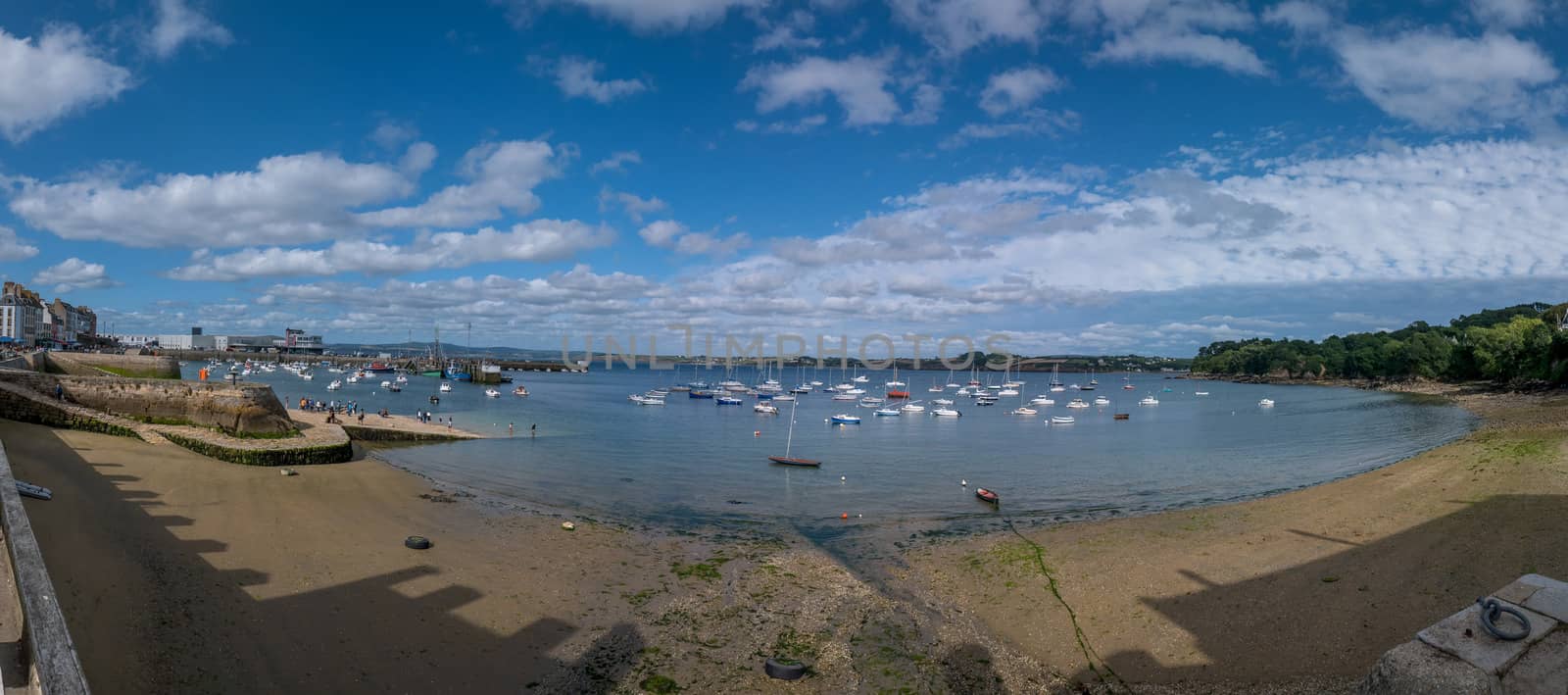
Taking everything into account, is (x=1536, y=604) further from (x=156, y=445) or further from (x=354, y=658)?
(x=156, y=445)

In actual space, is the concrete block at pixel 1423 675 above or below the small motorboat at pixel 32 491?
above

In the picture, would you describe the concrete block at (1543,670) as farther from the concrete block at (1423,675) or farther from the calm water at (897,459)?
the calm water at (897,459)

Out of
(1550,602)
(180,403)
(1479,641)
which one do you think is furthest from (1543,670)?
(180,403)

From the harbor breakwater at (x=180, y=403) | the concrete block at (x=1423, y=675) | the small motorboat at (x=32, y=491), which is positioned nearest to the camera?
the concrete block at (x=1423, y=675)

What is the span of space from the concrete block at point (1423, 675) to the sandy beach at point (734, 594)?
6.90m

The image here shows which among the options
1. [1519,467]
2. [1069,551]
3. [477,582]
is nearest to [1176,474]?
[1519,467]

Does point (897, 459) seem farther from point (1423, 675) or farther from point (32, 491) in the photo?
point (1423, 675)

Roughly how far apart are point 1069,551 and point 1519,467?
45.7ft

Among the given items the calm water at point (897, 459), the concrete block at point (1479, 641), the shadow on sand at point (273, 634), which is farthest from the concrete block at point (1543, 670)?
the calm water at point (897, 459)

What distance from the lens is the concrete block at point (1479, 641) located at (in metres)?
3.63

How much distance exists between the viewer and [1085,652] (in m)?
11.3

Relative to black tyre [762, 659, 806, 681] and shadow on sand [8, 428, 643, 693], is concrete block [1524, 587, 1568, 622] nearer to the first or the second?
black tyre [762, 659, 806, 681]

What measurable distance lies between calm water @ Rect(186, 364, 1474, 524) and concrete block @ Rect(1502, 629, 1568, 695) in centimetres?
1976

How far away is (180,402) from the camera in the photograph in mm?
29828
